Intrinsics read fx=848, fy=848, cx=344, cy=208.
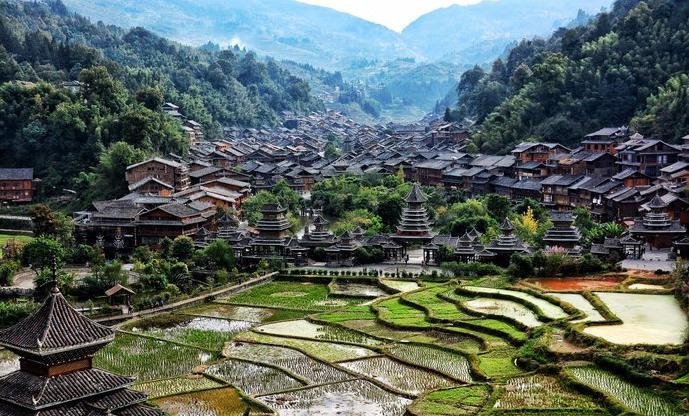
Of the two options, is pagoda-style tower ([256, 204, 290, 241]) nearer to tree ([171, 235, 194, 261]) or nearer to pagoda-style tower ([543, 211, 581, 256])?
tree ([171, 235, 194, 261])

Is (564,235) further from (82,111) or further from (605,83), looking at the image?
(82,111)

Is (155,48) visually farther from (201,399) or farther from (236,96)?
(201,399)

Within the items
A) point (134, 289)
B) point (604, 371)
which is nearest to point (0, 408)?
point (604, 371)

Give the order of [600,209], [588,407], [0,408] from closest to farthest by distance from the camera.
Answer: [0,408]
[588,407]
[600,209]

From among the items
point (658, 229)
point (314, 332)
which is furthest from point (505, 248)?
point (314, 332)

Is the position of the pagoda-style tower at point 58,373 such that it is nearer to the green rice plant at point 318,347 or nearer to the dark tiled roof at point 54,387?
the dark tiled roof at point 54,387

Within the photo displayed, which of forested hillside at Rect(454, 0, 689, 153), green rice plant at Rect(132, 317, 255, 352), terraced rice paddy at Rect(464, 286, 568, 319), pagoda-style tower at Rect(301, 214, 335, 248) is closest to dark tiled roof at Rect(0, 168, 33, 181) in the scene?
pagoda-style tower at Rect(301, 214, 335, 248)

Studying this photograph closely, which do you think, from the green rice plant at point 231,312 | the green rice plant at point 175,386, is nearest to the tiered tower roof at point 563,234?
the green rice plant at point 231,312
